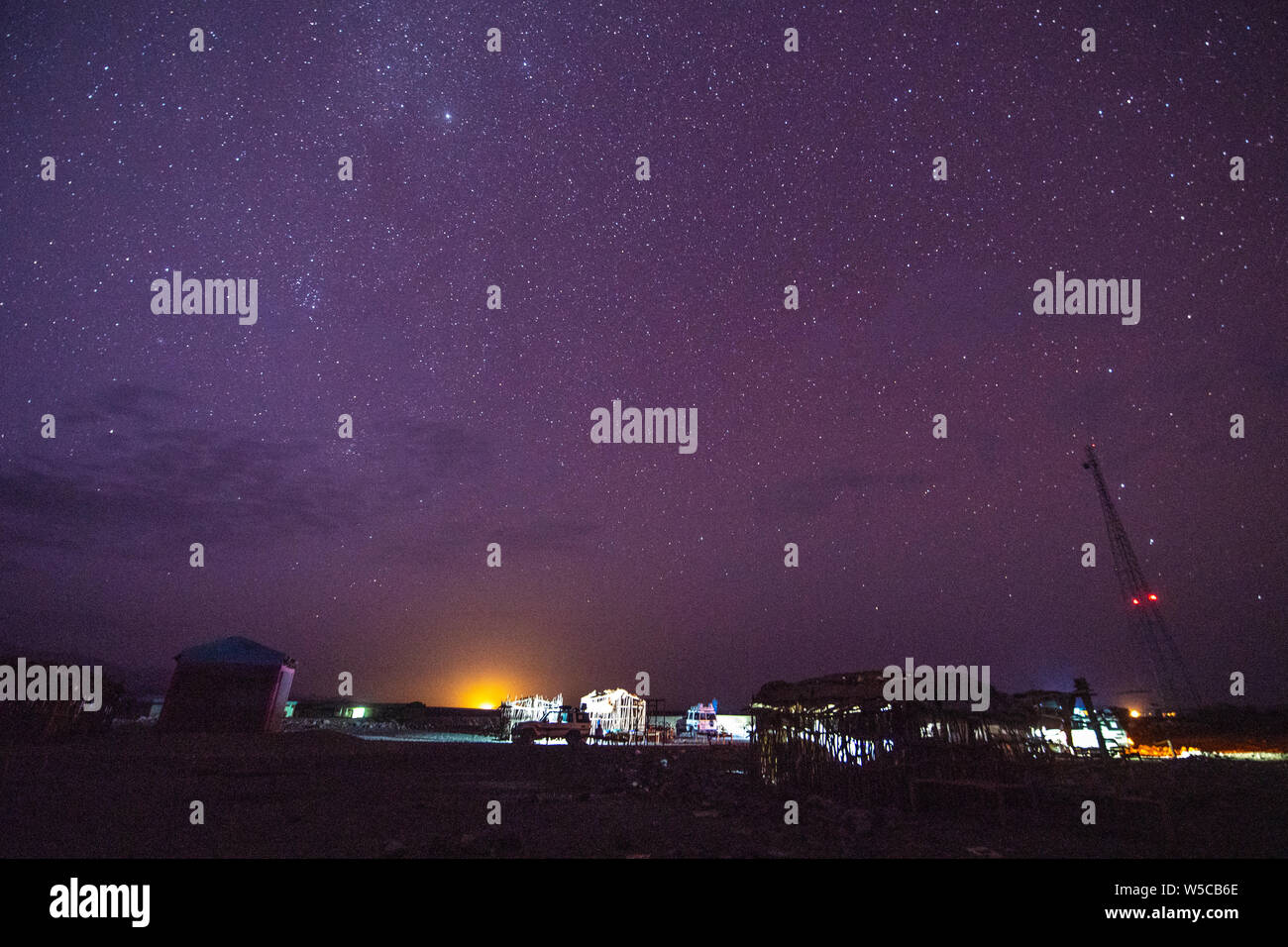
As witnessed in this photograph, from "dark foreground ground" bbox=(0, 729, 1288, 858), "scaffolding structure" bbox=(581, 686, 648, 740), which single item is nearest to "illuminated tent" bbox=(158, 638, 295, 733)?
"dark foreground ground" bbox=(0, 729, 1288, 858)

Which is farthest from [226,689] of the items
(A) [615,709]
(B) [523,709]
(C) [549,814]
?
(C) [549,814]

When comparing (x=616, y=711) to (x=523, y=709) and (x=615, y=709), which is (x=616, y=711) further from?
(x=523, y=709)

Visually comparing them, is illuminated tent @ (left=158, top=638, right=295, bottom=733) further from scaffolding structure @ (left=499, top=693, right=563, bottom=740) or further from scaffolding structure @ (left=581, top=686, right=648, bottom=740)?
scaffolding structure @ (left=581, top=686, right=648, bottom=740)

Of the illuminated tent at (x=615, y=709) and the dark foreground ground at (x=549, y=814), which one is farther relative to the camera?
the illuminated tent at (x=615, y=709)

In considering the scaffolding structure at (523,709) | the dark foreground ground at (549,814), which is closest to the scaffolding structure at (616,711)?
the scaffolding structure at (523,709)

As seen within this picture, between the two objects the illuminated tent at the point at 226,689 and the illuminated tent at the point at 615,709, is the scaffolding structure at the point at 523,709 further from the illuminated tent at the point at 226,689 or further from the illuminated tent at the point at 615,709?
the illuminated tent at the point at 226,689

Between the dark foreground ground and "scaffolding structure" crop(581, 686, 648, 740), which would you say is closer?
the dark foreground ground
